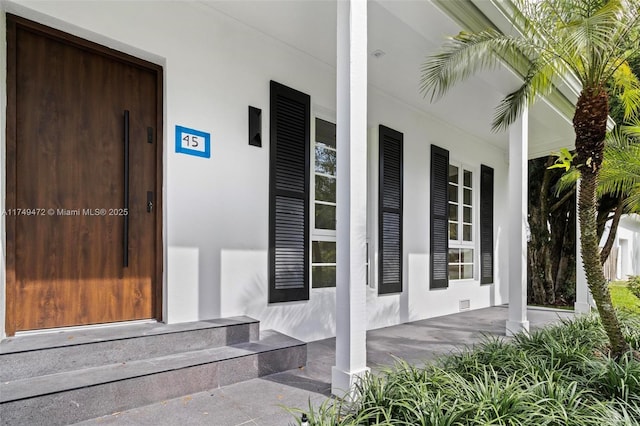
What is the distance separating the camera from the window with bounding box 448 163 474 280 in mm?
6735

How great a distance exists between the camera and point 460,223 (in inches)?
272

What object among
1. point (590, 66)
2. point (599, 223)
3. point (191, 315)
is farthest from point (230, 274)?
point (599, 223)

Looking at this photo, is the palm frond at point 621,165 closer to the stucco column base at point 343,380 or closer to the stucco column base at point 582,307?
the stucco column base at point 582,307

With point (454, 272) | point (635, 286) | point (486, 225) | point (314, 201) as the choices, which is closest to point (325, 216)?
point (314, 201)

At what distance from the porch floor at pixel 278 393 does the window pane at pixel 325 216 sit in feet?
4.32

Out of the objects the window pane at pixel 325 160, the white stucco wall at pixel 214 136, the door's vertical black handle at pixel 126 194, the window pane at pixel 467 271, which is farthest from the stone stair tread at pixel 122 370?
the window pane at pixel 467 271

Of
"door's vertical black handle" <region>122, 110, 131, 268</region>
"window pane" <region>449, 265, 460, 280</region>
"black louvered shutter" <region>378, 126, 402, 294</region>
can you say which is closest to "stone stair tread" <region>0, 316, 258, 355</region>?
"door's vertical black handle" <region>122, 110, 131, 268</region>

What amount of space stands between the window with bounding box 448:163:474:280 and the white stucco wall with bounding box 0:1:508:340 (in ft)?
10.2

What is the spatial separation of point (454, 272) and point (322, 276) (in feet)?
10.5

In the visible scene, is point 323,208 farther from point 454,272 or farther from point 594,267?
point 454,272

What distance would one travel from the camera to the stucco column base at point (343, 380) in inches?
103

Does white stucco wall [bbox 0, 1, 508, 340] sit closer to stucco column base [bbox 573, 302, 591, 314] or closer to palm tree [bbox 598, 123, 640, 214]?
palm tree [bbox 598, 123, 640, 214]

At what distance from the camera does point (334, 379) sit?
2.73 metres

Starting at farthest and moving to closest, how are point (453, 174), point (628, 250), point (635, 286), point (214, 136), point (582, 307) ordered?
point (628, 250) → point (635, 286) → point (453, 174) → point (582, 307) → point (214, 136)
